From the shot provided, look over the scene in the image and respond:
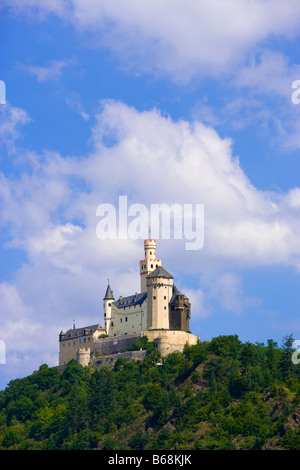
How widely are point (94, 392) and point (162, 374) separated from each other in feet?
33.6

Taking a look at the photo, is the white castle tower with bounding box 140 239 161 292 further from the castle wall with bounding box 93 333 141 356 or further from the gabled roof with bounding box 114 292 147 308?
the castle wall with bounding box 93 333 141 356

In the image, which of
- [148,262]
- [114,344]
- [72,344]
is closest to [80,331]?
[72,344]

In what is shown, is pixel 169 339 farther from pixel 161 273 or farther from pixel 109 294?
pixel 109 294

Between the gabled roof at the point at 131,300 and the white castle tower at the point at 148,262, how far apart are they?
2.13 metres

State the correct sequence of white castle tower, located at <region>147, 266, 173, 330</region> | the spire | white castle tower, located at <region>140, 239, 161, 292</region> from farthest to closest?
the spire → white castle tower, located at <region>140, 239, 161, 292</region> → white castle tower, located at <region>147, 266, 173, 330</region>

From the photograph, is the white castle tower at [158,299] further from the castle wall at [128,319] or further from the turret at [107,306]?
the turret at [107,306]

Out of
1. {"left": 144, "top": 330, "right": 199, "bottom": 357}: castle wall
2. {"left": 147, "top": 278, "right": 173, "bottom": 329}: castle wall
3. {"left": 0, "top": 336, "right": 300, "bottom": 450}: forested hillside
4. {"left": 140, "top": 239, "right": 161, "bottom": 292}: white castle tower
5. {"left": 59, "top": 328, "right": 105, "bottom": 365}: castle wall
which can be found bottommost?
{"left": 0, "top": 336, "right": 300, "bottom": 450}: forested hillside

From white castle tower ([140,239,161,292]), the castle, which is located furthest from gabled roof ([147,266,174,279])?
white castle tower ([140,239,161,292])

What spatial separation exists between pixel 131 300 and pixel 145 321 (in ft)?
16.6

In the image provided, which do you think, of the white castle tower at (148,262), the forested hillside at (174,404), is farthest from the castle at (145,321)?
the forested hillside at (174,404)

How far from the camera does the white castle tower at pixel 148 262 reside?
17800 cm

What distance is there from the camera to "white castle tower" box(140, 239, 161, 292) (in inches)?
7008
